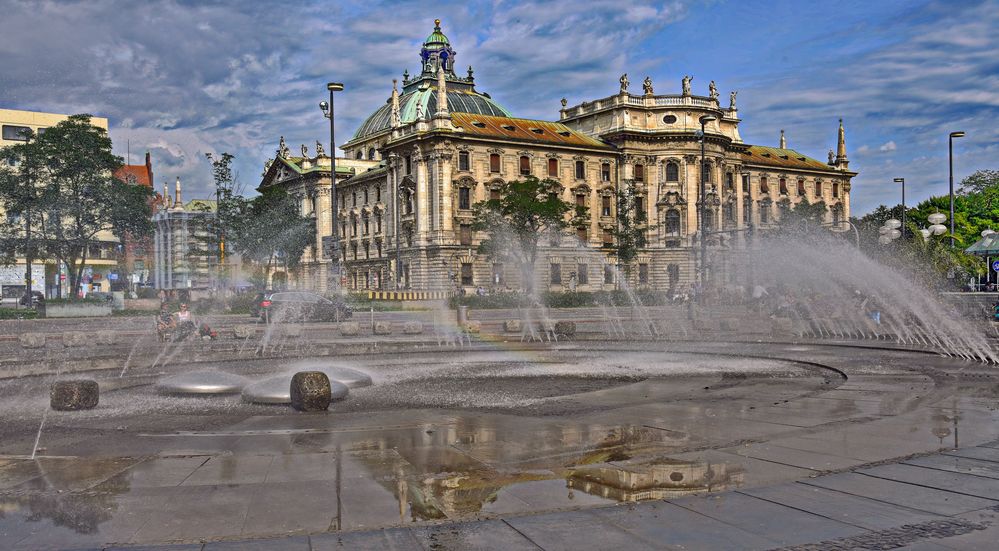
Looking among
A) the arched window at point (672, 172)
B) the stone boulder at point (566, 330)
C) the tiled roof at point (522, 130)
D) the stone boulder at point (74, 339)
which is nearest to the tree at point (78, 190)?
the stone boulder at point (74, 339)

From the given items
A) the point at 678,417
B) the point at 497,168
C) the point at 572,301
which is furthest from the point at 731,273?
the point at 678,417

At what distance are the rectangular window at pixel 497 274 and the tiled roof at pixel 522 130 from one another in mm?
12848

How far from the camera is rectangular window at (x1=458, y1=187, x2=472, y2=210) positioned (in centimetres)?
8181

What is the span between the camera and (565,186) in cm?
8725

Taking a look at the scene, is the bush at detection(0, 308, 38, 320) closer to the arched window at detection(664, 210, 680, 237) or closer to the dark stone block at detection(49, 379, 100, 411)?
the dark stone block at detection(49, 379, 100, 411)

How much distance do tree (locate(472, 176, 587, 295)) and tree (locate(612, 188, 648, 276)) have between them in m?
4.16

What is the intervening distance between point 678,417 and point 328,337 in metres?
20.1

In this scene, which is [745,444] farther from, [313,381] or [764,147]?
[764,147]

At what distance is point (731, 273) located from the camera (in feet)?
306

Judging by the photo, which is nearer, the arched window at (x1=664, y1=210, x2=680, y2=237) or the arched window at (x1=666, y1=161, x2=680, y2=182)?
the arched window at (x1=666, y1=161, x2=680, y2=182)

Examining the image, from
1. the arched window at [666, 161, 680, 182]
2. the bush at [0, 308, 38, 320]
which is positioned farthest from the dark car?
the arched window at [666, 161, 680, 182]

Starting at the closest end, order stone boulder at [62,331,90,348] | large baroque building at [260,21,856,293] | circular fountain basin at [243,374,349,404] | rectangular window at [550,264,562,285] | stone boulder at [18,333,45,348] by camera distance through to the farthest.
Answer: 1. circular fountain basin at [243,374,349,404]
2. stone boulder at [18,333,45,348]
3. stone boulder at [62,331,90,348]
4. large baroque building at [260,21,856,293]
5. rectangular window at [550,264,562,285]

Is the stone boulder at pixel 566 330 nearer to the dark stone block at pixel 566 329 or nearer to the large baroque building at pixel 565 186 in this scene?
the dark stone block at pixel 566 329

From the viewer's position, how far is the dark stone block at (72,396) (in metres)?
12.5
